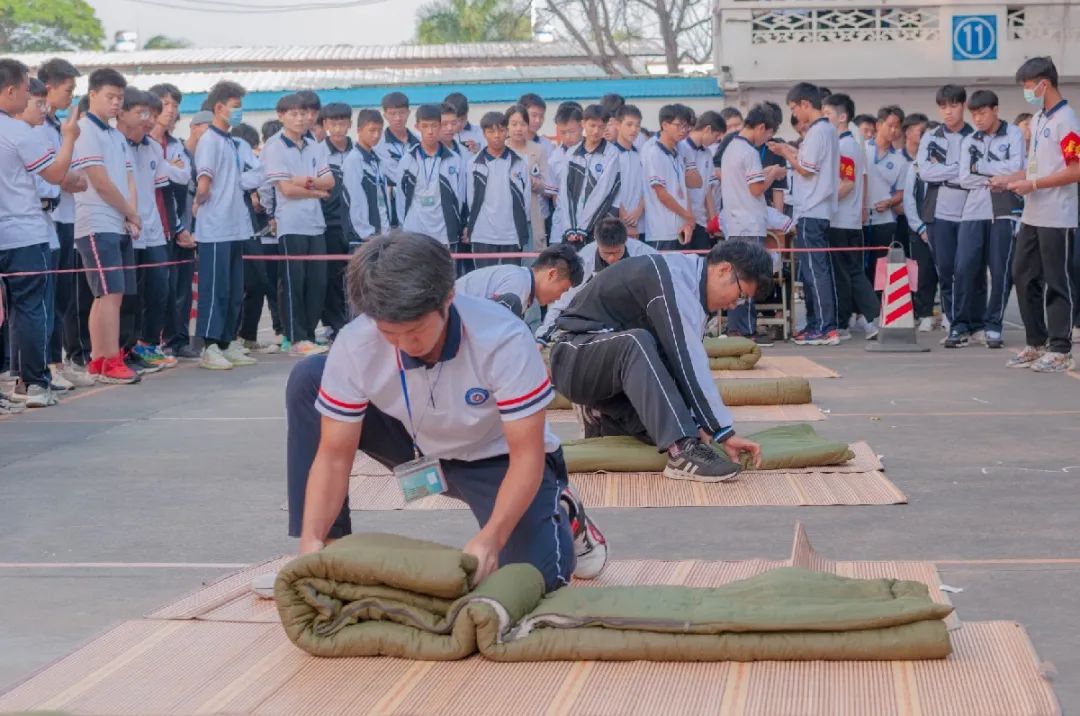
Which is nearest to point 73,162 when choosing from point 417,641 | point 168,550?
point 168,550

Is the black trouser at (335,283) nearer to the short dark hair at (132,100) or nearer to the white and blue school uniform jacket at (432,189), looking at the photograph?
the white and blue school uniform jacket at (432,189)

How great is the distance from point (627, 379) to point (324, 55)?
1804 inches

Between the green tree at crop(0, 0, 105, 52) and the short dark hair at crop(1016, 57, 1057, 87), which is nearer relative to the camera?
the short dark hair at crop(1016, 57, 1057, 87)

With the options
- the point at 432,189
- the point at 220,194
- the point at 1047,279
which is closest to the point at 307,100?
the point at 220,194

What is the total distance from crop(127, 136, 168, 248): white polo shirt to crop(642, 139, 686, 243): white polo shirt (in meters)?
4.08

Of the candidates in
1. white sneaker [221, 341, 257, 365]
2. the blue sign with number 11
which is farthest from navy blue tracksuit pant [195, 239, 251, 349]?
the blue sign with number 11

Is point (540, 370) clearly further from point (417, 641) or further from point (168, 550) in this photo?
point (168, 550)

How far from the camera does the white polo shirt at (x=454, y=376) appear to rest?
4.14m

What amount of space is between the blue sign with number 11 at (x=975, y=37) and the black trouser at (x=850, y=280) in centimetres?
1304

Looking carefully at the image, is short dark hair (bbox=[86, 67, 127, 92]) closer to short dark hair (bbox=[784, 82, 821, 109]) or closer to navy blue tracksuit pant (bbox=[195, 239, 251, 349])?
navy blue tracksuit pant (bbox=[195, 239, 251, 349])

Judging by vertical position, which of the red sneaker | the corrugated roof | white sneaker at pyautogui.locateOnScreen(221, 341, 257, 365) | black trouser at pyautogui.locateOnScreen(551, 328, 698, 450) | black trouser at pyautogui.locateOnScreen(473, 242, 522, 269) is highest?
the corrugated roof

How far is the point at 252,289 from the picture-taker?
44.7ft

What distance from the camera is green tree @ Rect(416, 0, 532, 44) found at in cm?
4775

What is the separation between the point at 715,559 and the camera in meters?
5.41
